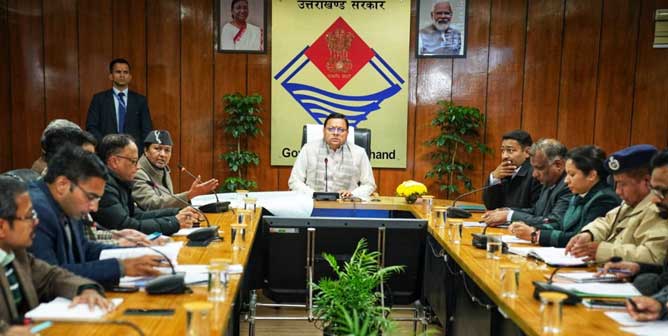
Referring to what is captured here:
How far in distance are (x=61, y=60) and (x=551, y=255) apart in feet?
18.1

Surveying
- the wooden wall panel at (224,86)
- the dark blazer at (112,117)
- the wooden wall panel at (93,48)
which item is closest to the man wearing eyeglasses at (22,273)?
the dark blazer at (112,117)

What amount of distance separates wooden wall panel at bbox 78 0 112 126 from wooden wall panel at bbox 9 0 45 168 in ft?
1.35

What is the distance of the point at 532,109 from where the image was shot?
6555 millimetres

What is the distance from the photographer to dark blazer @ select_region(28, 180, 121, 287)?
205cm

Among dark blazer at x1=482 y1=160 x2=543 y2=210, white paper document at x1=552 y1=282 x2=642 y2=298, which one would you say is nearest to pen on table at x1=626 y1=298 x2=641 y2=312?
white paper document at x1=552 y1=282 x2=642 y2=298

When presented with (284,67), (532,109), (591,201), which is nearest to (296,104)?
(284,67)

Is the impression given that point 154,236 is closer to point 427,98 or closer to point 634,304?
point 634,304

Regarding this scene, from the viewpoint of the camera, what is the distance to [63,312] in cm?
176

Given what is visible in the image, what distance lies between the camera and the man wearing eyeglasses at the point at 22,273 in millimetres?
1692

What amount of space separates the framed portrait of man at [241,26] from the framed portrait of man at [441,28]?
5.46ft

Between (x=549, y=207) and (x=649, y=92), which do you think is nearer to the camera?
(x=549, y=207)

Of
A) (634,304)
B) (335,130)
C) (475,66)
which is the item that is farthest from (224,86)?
(634,304)

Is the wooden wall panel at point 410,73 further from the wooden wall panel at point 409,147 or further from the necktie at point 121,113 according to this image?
the necktie at point 121,113

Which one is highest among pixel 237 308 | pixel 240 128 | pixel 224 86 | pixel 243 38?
pixel 243 38
